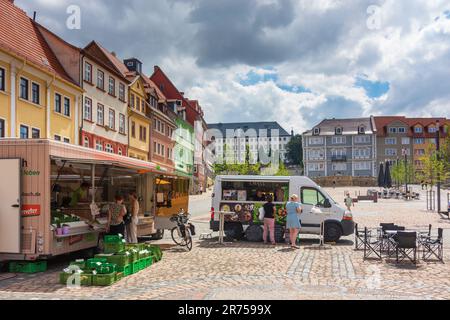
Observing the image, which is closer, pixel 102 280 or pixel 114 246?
pixel 102 280

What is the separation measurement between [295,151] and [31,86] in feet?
374

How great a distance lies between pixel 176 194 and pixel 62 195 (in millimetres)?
7311

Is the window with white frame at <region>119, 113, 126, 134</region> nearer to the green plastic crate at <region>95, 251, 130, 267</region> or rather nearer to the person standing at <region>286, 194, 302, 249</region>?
the person standing at <region>286, 194, 302, 249</region>

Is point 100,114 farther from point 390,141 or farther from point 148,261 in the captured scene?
point 390,141

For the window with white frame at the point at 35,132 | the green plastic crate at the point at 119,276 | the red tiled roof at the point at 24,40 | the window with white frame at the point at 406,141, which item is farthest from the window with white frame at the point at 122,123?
the window with white frame at the point at 406,141

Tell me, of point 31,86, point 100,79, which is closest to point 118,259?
point 31,86

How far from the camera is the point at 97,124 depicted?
119 feet

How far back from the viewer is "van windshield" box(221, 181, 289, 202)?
680 inches

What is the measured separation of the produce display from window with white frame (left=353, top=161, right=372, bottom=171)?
345ft

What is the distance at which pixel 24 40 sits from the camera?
2919cm

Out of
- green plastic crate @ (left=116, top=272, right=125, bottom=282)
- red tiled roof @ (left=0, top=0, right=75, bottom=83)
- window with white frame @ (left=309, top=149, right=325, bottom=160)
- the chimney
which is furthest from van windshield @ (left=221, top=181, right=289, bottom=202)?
window with white frame @ (left=309, top=149, right=325, bottom=160)

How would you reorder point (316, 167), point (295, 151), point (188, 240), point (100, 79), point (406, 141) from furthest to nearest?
point (295, 151) → point (406, 141) → point (316, 167) → point (100, 79) → point (188, 240)

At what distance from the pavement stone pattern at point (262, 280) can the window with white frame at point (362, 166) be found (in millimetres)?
102144
